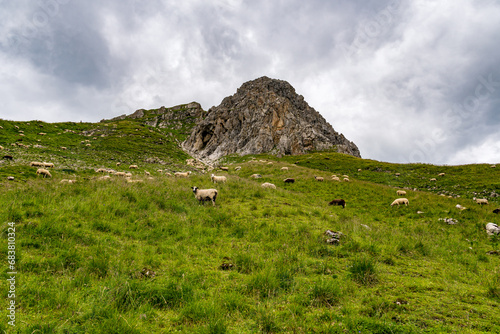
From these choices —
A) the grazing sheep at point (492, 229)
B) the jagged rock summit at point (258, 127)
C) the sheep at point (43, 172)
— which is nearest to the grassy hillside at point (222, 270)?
the grazing sheep at point (492, 229)

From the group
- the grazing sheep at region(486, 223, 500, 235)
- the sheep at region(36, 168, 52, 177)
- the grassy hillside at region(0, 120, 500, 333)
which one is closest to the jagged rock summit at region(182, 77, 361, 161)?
the sheep at region(36, 168, 52, 177)

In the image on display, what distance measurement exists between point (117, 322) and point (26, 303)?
7.31 ft

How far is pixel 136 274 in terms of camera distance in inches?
238

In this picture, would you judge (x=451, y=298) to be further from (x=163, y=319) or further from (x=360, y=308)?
(x=163, y=319)

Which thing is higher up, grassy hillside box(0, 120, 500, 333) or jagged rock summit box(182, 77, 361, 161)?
jagged rock summit box(182, 77, 361, 161)

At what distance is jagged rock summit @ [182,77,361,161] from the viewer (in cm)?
8175

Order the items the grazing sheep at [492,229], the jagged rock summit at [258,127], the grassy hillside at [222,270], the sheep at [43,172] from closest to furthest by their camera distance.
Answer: the grassy hillside at [222,270] → the grazing sheep at [492,229] → the sheep at [43,172] → the jagged rock summit at [258,127]

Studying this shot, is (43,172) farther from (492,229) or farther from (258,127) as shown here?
(258,127)

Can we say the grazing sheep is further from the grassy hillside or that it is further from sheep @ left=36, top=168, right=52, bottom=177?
sheep @ left=36, top=168, right=52, bottom=177

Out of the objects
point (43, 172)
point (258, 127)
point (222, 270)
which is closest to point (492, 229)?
point (222, 270)

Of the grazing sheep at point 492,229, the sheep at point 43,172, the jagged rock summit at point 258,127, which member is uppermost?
the jagged rock summit at point 258,127

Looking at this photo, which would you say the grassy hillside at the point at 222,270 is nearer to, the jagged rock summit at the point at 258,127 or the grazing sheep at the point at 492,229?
the grazing sheep at the point at 492,229

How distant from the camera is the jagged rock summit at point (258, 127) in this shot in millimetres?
81750

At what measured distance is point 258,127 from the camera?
84312 millimetres
